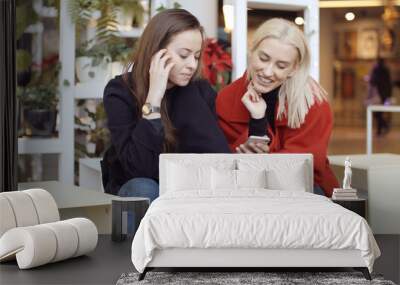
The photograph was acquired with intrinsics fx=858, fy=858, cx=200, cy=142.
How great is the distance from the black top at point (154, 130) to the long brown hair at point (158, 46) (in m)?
0.05

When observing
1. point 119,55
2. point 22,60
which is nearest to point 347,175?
point 119,55

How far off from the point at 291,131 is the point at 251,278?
2.03 metres

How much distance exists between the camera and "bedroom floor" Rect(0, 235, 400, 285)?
528cm

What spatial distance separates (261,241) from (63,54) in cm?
292

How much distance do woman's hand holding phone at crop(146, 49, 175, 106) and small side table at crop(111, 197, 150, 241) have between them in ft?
2.82

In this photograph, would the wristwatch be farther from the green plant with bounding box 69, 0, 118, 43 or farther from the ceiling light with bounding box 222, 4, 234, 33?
the ceiling light with bounding box 222, 4, 234, 33

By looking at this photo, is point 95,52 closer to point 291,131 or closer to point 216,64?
point 216,64

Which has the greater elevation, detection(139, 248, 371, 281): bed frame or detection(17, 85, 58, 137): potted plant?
detection(17, 85, 58, 137): potted plant

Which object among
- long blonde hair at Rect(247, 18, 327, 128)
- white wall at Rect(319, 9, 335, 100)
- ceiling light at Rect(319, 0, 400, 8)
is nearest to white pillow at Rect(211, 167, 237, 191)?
long blonde hair at Rect(247, 18, 327, 128)

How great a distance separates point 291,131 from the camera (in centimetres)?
703

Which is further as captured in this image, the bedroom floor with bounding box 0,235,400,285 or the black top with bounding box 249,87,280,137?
the black top with bounding box 249,87,280,137

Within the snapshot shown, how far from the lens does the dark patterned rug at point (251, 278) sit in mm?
5176

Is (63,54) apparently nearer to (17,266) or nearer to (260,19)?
(260,19)

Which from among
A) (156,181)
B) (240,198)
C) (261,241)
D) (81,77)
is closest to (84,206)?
(156,181)
